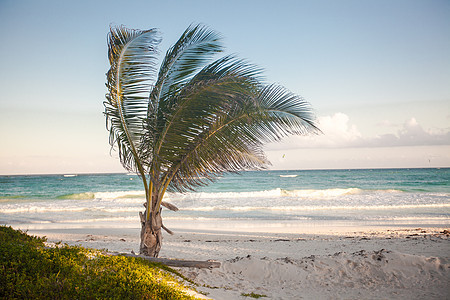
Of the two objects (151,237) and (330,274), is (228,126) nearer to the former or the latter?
(151,237)

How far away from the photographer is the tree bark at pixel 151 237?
5.47 meters

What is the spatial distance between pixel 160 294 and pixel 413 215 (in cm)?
1689

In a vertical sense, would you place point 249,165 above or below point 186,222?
above

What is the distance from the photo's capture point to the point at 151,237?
5.52 m

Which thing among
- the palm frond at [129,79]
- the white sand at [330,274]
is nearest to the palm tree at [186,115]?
the palm frond at [129,79]

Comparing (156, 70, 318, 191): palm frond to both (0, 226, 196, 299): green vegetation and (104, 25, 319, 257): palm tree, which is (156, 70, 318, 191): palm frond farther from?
(0, 226, 196, 299): green vegetation

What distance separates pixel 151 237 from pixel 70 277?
2391mm

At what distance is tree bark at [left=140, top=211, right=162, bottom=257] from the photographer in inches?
215

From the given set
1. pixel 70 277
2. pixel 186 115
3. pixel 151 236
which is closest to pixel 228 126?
pixel 186 115

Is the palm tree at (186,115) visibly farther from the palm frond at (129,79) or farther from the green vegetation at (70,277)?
the green vegetation at (70,277)

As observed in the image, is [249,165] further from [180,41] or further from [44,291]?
[44,291]

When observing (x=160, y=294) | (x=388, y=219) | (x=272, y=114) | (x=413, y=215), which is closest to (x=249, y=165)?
(x=272, y=114)

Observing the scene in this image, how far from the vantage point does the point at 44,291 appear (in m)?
2.85

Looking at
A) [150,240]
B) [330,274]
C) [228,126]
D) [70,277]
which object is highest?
[228,126]
